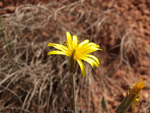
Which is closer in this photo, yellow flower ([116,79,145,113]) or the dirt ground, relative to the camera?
yellow flower ([116,79,145,113])

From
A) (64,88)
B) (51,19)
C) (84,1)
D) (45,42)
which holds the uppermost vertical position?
(84,1)

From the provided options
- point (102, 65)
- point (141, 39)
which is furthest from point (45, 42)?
point (141, 39)

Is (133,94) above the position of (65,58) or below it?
below

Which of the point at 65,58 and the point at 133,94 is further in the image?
the point at 65,58

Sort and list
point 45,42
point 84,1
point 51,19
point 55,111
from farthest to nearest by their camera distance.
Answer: point 84,1 → point 51,19 → point 45,42 → point 55,111

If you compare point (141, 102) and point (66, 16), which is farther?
point (66, 16)

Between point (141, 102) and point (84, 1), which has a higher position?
point (84, 1)

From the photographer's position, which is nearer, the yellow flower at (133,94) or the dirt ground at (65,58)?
the yellow flower at (133,94)

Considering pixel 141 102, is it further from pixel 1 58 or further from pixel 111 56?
pixel 1 58
